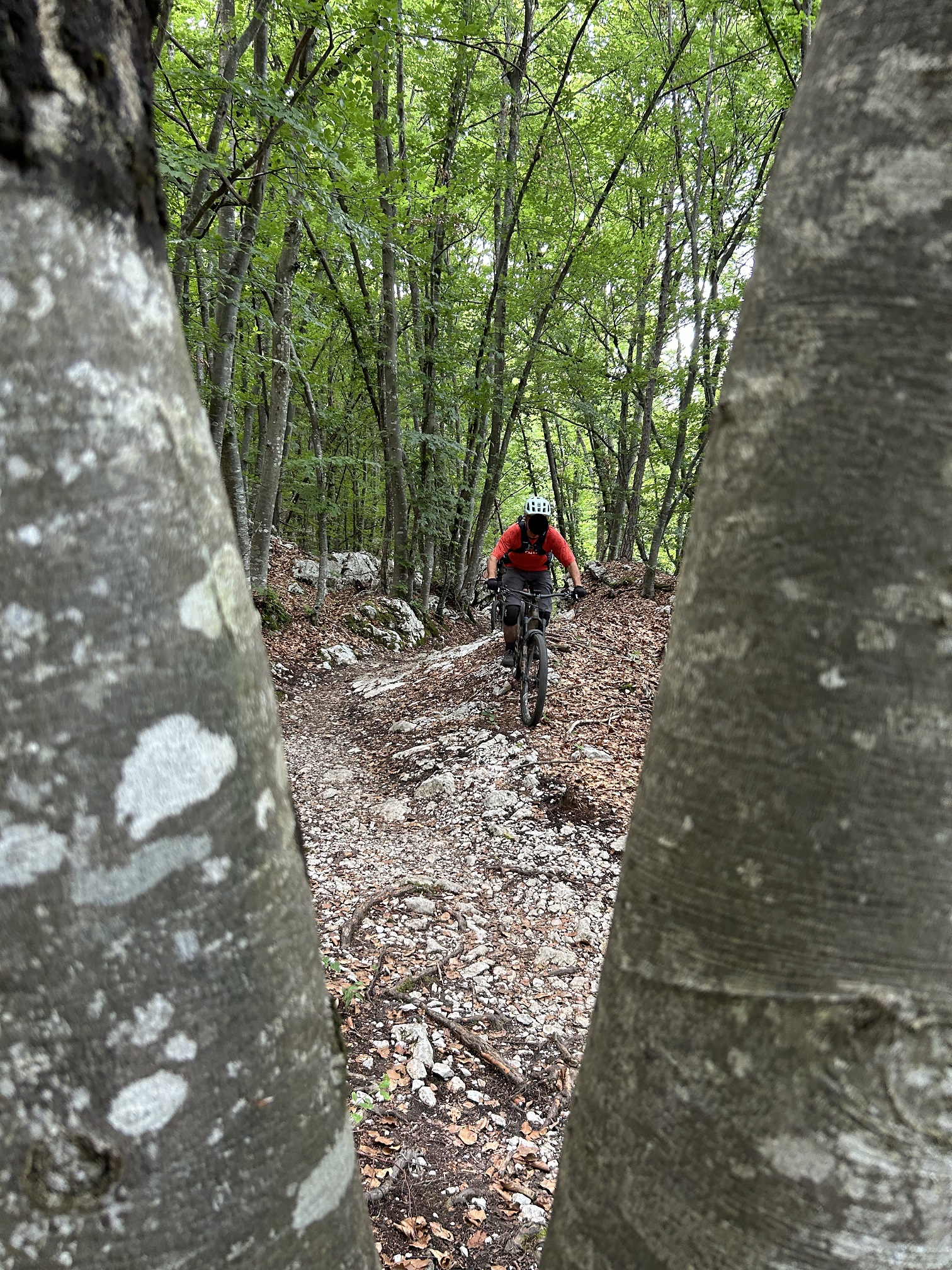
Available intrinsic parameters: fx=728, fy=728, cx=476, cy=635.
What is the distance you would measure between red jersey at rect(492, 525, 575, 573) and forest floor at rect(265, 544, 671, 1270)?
4.77 ft

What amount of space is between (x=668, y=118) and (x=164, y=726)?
1312 centimetres

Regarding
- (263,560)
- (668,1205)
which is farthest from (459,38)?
(668,1205)

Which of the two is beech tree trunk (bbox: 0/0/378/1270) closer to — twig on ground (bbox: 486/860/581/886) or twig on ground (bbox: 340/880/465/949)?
twig on ground (bbox: 340/880/465/949)

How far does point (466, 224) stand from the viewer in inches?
582

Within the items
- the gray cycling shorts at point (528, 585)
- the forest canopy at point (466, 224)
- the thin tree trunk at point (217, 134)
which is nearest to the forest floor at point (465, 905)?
the gray cycling shorts at point (528, 585)

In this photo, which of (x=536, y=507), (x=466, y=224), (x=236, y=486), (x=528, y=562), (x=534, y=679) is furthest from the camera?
(x=466, y=224)

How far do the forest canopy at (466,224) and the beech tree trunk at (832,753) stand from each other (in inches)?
234

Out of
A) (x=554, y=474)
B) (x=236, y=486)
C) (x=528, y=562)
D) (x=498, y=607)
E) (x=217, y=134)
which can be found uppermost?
(x=217, y=134)

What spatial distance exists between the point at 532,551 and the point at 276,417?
460 cm

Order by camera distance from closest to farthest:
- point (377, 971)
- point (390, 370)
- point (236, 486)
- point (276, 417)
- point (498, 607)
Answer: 1. point (377, 971)
2. point (498, 607)
3. point (236, 486)
4. point (276, 417)
5. point (390, 370)

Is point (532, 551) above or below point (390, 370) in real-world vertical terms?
below

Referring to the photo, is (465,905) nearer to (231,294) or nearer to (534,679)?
(534,679)

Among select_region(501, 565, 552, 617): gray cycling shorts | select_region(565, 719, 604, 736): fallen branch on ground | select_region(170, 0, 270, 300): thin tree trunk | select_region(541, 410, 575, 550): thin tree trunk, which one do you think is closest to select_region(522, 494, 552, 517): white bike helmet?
select_region(501, 565, 552, 617): gray cycling shorts

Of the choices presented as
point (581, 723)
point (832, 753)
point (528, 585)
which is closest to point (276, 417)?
point (528, 585)
